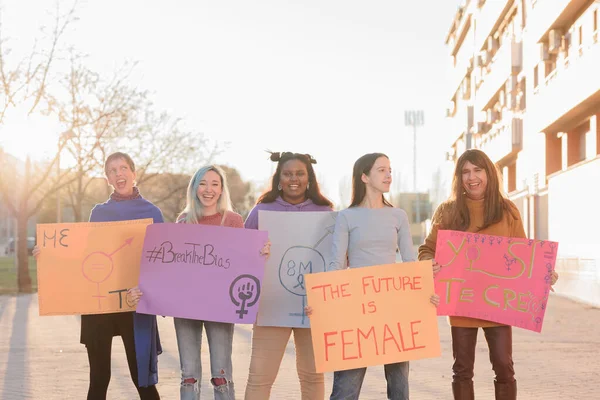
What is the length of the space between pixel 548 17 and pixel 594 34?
5514 mm

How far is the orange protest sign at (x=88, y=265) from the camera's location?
6265 mm

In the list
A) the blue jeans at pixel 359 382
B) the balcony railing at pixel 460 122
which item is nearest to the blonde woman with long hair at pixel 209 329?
the blue jeans at pixel 359 382

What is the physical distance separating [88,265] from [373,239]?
2196 millimetres

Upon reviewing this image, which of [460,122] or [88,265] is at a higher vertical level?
[460,122]

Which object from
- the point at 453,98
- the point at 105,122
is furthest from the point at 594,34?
the point at 453,98

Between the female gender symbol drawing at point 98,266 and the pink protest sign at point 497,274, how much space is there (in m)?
2.30

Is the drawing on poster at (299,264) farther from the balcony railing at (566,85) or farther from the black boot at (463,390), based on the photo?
the balcony railing at (566,85)

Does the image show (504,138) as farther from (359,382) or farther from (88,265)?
(359,382)

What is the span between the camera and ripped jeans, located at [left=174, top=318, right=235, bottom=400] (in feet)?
18.6

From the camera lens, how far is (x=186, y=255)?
6.07m

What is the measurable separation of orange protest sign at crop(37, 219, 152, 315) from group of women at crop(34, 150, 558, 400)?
0.10 metres

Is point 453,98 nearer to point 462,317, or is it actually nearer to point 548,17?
point 548,17

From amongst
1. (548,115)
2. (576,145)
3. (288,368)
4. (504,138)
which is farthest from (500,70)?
(288,368)

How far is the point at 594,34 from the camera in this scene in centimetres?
2270
